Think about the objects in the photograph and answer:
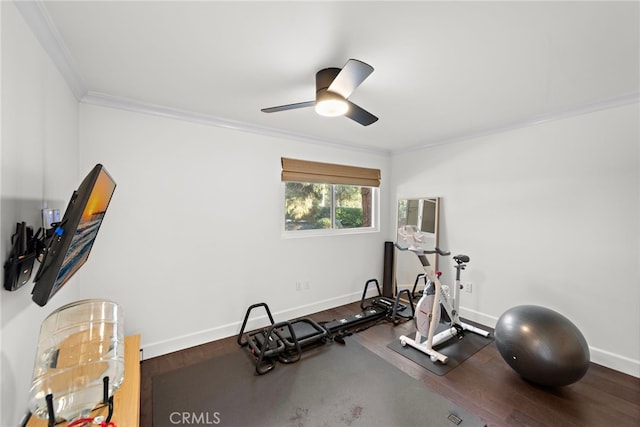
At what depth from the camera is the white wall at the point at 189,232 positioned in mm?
2279

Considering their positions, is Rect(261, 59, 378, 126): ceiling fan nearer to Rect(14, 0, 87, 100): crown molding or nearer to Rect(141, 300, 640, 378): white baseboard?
Rect(14, 0, 87, 100): crown molding

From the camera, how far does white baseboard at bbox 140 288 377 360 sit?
2463mm

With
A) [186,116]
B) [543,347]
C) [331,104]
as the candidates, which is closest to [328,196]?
Answer: [186,116]

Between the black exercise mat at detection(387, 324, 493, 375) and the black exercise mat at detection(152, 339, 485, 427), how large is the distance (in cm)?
27

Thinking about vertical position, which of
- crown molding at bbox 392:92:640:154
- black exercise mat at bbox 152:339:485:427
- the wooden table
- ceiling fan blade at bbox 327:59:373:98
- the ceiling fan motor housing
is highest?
crown molding at bbox 392:92:640:154

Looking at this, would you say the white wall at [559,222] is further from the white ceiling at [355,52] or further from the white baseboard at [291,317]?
the white ceiling at [355,52]

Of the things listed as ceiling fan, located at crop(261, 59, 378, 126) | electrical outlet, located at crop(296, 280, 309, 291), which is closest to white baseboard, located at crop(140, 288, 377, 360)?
electrical outlet, located at crop(296, 280, 309, 291)

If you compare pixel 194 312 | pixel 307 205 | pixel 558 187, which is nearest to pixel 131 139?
pixel 194 312

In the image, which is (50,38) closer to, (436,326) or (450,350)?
(436,326)

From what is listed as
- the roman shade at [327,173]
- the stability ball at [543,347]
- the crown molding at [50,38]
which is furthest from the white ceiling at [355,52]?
the stability ball at [543,347]

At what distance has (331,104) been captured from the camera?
1.74 metres

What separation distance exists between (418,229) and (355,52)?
2.44 meters

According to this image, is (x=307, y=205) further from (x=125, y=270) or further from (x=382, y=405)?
(x=382, y=405)

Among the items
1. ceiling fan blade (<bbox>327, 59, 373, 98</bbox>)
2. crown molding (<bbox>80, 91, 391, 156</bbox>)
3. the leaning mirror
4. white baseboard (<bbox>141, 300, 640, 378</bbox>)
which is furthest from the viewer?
the leaning mirror
